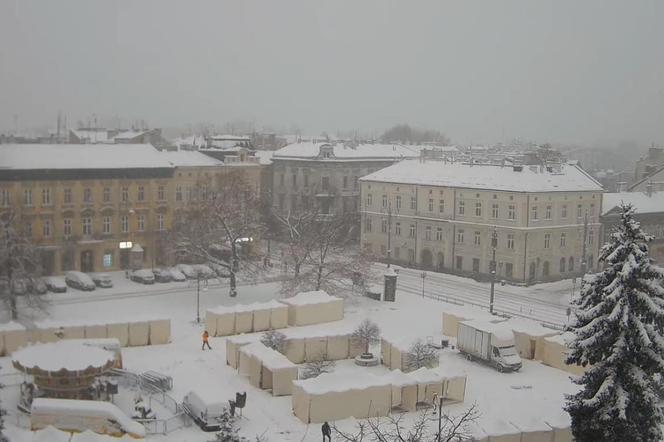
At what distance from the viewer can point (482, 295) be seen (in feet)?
93.1

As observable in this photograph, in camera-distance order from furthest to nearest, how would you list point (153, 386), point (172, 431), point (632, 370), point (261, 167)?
point (261, 167) → point (153, 386) → point (172, 431) → point (632, 370)

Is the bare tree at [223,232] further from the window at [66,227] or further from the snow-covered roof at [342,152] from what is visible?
the snow-covered roof at [342,152]

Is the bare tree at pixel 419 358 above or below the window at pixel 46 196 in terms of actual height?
Answer: below

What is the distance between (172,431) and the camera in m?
14.0

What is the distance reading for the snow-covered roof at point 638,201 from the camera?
31.6 metres

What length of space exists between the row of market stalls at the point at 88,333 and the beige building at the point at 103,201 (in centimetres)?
521

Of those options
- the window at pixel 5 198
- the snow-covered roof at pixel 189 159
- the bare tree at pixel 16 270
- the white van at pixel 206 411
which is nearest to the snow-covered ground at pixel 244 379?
the white van at pixel 206 411

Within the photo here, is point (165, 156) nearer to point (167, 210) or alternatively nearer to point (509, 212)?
point (167, 210)

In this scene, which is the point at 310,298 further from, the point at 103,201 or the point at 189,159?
the point at 189,159

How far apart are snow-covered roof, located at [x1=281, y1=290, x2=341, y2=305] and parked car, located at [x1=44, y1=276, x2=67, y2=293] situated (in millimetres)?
6866

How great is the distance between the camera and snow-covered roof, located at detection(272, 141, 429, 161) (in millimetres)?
41125

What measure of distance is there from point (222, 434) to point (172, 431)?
3740 mm

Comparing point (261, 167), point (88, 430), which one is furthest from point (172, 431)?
point (261, 167)

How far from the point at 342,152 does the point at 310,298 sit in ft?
67.2
